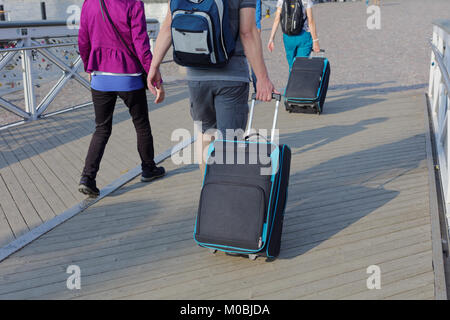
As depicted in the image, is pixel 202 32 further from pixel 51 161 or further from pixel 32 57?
pixel 32 57

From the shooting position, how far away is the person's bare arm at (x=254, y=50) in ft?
10.8

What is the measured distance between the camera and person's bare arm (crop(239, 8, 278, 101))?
329 cm

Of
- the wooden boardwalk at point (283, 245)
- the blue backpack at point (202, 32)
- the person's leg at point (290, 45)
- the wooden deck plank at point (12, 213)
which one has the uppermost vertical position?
the blue backpack at point (202, 32)

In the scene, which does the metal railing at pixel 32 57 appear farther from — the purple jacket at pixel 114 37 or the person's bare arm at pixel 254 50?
the person's bare arm at pixel 254 50

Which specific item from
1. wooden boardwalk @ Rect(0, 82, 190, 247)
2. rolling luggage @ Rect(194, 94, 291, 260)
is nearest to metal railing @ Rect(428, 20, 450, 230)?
rolling luggage @ Rect(194, 94, 291, 260)

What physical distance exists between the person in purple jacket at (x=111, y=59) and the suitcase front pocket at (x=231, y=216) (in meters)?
1.16

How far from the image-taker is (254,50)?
335 centimetres

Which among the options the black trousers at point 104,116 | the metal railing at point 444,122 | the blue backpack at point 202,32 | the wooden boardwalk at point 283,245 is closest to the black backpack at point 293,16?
the metal railing at point 444,122

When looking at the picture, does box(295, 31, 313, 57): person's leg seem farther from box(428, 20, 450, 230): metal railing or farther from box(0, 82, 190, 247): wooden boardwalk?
box(0, 82, 190, 247): wooden boardwalk

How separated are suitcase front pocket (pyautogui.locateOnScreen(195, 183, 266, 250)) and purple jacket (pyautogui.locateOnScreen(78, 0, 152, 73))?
4.80 ft

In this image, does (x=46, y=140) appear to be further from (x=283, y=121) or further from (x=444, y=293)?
(x=444, y=293)

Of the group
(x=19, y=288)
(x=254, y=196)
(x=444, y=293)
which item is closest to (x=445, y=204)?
(x=444, y=293)

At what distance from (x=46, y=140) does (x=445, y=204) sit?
4560 millimetres

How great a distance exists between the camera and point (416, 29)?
2103 centimetres
